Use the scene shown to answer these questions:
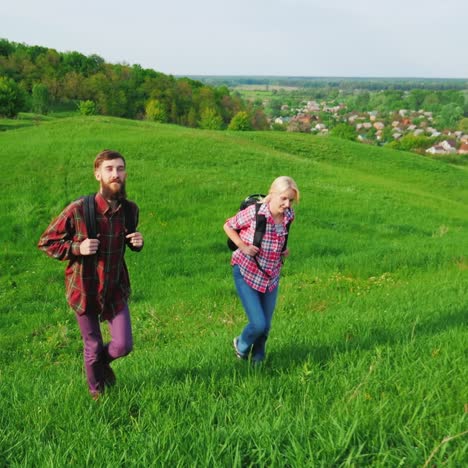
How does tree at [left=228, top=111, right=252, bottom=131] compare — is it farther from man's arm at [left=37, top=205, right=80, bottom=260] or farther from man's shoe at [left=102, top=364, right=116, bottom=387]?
man's shoe at [left=102, top=364, right=116, bottom=387]

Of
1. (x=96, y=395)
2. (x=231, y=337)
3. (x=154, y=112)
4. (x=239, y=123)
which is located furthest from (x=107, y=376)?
(x=239, y=123)

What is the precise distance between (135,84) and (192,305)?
10379cm

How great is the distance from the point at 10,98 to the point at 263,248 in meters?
67.0

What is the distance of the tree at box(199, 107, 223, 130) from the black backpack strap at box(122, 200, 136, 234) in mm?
93678

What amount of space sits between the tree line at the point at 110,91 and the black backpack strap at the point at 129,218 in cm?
7818

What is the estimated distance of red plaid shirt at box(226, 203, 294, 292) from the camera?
16.5ft

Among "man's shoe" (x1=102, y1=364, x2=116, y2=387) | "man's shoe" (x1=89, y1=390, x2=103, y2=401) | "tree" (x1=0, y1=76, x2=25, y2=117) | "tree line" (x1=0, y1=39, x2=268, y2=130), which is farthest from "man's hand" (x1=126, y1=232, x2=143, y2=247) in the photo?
"tree line" (x1=0, y1=39, x2=268, y2=130)

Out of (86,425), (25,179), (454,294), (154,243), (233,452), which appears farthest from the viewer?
(25,179)

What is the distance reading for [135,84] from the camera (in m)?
106

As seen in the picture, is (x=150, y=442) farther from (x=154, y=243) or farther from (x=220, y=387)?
(x=154, y=243)

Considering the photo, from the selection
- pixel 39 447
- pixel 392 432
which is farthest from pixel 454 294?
pixel 39 447

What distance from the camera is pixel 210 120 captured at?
98.2 meters

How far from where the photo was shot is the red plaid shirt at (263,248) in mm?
5035

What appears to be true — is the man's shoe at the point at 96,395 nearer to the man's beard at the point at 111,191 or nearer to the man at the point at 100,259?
A: the man at the point at 100,259
